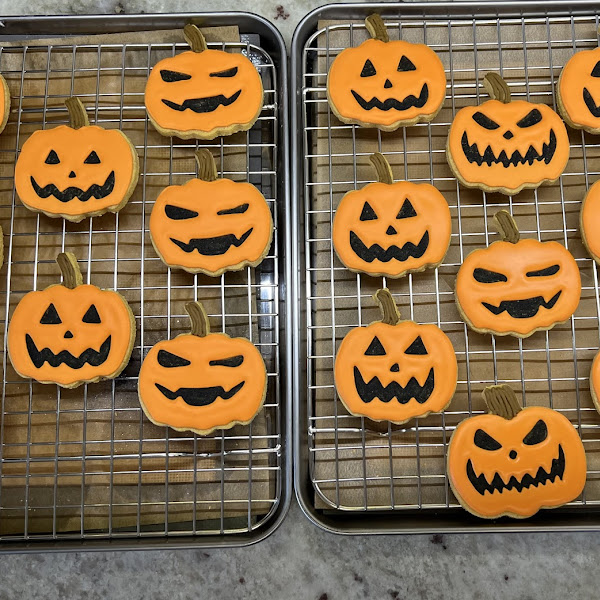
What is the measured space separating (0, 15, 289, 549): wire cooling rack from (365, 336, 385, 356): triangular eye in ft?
0.71


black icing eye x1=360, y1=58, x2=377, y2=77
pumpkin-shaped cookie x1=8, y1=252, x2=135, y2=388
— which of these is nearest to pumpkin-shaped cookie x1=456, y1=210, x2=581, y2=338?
black icing eye x1=360, y1=58, x2=377, y2=77

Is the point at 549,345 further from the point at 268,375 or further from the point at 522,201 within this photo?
the point at 268,375

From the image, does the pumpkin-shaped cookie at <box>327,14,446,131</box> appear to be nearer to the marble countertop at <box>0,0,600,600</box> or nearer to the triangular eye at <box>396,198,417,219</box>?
the triangular eye at <box>396,198,417,219</box>

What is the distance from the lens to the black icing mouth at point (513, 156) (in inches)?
55.4

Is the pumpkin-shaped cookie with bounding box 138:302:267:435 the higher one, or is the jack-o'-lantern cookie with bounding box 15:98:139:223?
the jack-o'-lantern cookie with bounding box 15:98:139:223

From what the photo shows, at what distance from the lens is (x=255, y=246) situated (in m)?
1.37

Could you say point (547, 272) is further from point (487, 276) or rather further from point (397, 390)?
point (397, 390)

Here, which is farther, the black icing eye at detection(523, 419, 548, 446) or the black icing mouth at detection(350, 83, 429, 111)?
the black icing mouth at detection(350, 83, 429, 111)

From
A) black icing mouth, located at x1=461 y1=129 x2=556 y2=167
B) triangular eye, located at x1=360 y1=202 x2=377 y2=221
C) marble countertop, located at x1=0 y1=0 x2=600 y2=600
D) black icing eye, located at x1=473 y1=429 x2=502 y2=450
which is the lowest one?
marble countertop, located at x1=0 y1=0 x2=600 y2=600

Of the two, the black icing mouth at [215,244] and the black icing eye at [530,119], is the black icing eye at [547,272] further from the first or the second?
the black icing mouth at [215,244]

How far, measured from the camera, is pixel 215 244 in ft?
4.51

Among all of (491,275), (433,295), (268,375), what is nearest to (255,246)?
(268,375)

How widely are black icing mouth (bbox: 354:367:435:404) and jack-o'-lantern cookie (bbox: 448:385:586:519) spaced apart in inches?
4.8

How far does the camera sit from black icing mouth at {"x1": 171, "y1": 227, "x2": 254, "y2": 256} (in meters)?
1.37
